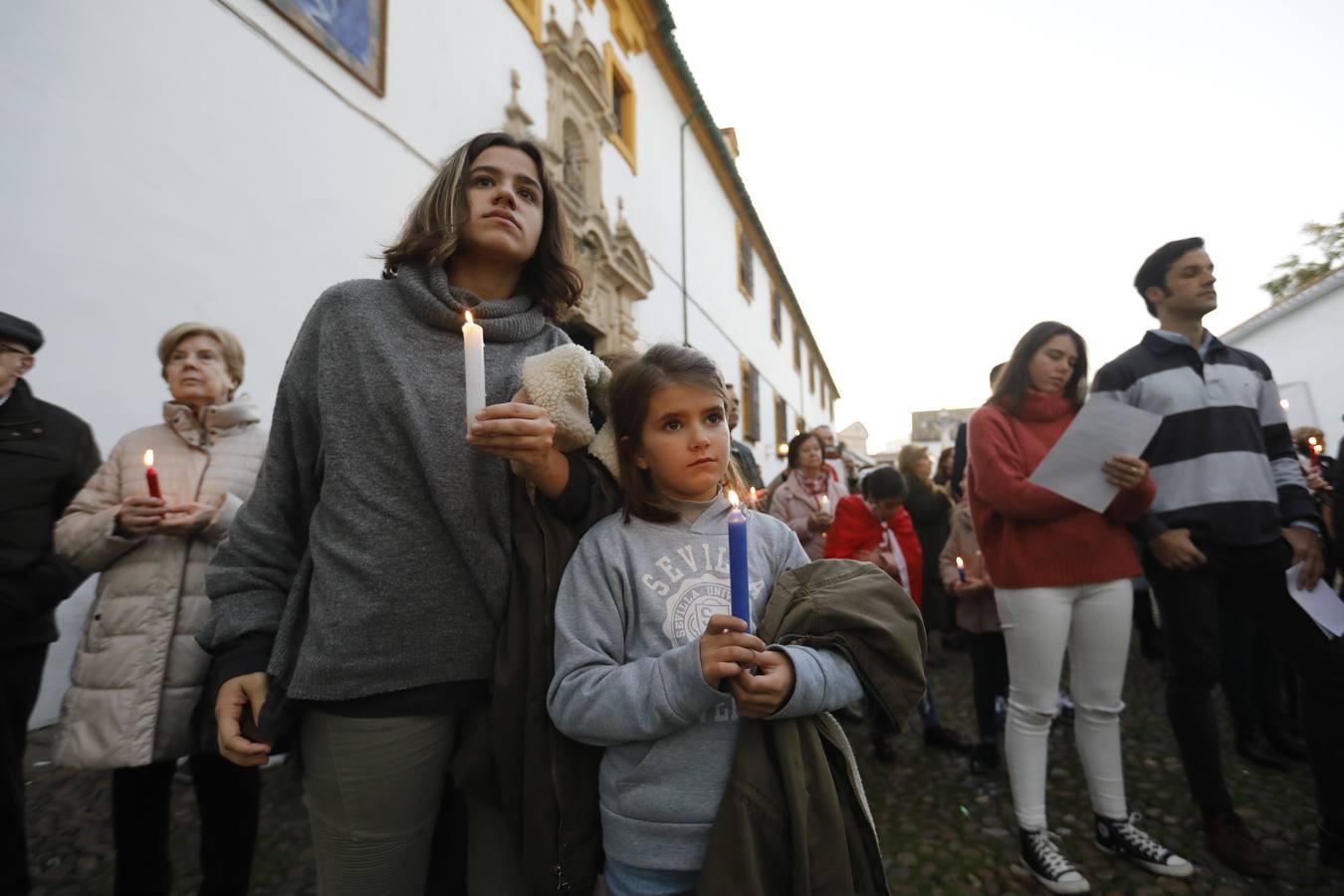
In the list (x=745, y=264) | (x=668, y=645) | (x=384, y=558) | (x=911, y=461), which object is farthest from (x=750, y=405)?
(x=384, y=558)

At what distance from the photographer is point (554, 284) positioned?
1.46m

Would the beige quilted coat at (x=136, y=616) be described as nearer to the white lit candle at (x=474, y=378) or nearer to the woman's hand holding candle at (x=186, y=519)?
the woman's hand holding candle at (x=186, y=519)

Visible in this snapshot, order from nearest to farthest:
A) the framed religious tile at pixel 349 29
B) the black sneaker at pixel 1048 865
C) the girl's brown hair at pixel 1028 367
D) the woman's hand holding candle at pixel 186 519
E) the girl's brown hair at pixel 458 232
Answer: the girl's brown hair at pixel 458 232 → the woman's hand holding candle at pixel 186 519 → the black sneaker at pixel 1048 865 → the girl's brown hair at pixel 1028 367 → the framed religious tile at pixel 349 29

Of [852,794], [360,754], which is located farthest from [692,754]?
[360,754]

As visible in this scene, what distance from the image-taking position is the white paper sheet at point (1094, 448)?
2.24 m

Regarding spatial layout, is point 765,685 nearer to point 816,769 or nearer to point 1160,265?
point 816,769

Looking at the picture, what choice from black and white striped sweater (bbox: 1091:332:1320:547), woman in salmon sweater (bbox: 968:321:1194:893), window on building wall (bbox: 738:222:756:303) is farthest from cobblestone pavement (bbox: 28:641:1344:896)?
window on building wall (bbox: 738:222:756:303)

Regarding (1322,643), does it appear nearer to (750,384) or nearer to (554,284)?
(554,284)

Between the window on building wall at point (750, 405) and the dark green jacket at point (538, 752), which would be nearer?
the dark green jacket at point (538, 752)

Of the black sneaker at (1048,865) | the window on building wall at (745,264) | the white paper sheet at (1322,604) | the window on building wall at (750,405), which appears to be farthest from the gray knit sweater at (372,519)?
the window on building wall at (745,264)

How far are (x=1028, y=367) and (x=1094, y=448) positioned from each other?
446 millimetres

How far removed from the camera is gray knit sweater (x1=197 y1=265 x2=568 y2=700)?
44.1 inches

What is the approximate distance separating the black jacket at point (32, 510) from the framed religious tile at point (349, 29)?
11.8 ft

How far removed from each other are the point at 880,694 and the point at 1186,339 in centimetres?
248
